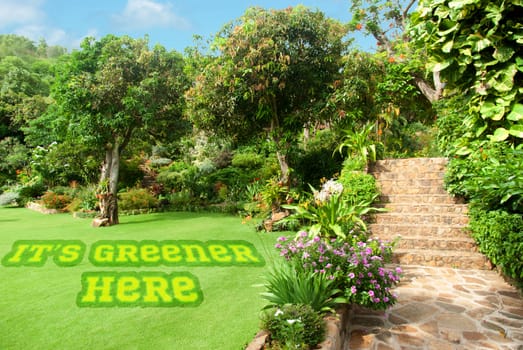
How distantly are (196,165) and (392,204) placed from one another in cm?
1003

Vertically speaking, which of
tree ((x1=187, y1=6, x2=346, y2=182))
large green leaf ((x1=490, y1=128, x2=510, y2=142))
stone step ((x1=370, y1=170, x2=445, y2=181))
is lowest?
stone step ((x1=370, y1=170, x2=445, y2=181))

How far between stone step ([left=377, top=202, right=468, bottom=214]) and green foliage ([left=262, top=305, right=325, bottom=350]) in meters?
4.16

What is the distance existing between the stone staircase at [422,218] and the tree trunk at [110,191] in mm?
6632

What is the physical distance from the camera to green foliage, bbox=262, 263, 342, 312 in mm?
2975

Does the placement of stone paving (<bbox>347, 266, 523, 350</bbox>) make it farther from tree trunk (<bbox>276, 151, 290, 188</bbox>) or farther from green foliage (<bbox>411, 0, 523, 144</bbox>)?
tree trunk (<bbox>276, 151, 290, 188</bbox>)

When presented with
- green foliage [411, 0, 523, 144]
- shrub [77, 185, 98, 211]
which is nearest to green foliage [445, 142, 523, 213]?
green foliage [411, 0, 523, 144]

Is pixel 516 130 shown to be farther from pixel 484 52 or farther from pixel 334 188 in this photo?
pixel 334 188

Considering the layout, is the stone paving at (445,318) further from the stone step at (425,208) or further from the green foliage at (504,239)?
the stone step at (425,208)

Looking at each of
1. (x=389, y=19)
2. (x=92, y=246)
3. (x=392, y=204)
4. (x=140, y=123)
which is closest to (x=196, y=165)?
(x=140, y=123)

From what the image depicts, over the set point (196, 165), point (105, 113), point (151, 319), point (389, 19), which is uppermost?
point (389, 19)

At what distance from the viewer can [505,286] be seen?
4434mm

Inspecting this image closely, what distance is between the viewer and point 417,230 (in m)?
6.05

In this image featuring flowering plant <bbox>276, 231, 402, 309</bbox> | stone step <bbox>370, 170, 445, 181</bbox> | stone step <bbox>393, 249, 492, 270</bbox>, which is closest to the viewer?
flowering plant <bbox>276, 231, 402, 309</bbox>

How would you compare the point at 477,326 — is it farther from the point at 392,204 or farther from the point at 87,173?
the point at 87,173
